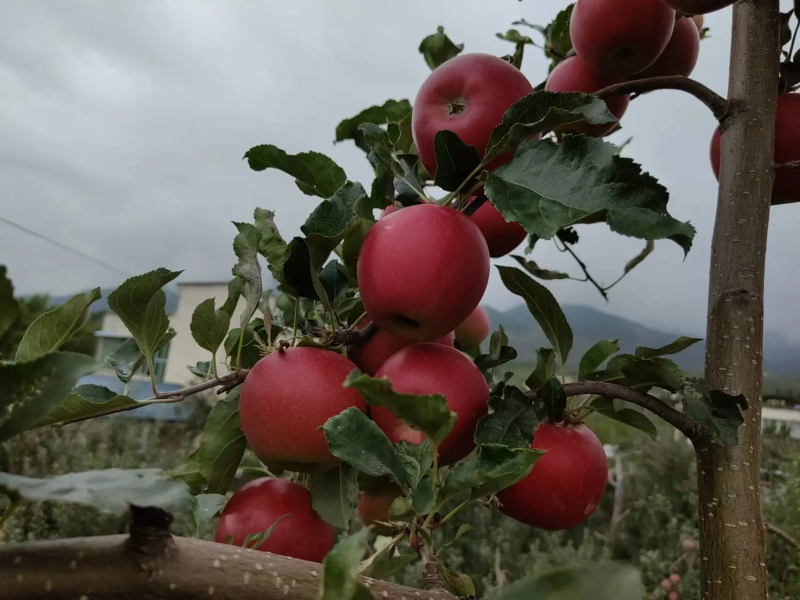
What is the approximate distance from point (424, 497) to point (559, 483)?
0.54 feet

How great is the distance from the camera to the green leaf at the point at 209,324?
0.41m

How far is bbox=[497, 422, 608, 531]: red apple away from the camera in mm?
368

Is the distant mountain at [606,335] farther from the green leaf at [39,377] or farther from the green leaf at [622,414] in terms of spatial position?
the green leaf at [39,377]

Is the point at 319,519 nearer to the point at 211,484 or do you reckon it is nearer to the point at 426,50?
the point at 211,484

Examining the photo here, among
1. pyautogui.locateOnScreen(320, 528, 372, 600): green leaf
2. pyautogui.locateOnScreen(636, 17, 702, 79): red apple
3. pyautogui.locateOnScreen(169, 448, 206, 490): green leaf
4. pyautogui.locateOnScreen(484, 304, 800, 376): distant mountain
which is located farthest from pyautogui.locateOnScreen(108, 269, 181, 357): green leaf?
pyautogui.locateOnScreen(484, 304, 800, 376): distant mountain

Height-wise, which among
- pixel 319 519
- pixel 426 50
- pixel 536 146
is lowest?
pixel 319 519

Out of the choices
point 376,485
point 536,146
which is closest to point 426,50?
point 536,146

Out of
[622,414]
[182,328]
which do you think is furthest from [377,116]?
[182,328]

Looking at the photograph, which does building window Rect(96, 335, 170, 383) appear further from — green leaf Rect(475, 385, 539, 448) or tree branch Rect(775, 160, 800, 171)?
tree branch Rect(775, 160, 800, 171)

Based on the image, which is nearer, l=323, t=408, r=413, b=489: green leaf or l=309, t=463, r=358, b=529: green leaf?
l=323, t=408, r=413, b=489: green leaf

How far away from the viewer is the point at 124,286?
1.12 ft

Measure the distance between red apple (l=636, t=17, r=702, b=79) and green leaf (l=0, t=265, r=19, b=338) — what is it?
50 centimetres

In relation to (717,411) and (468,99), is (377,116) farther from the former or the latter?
(717,411)

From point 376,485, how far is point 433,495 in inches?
6.8
